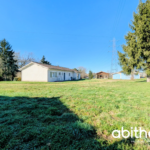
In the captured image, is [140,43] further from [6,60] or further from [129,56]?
[6,60]

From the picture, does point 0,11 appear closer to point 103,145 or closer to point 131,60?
point 103,145

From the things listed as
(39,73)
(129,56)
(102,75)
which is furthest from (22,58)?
(102,75)

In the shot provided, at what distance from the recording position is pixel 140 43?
11.8 m

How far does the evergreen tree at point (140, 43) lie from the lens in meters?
11.6

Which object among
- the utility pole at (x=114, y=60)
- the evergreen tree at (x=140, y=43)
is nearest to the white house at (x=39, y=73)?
the evergreen tree at (x=140, y=43)

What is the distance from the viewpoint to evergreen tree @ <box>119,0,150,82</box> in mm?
11625

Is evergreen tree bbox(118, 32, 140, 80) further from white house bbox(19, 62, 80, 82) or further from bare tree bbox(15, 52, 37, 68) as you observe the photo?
bare tree bbox(15, 52, 37, 68)

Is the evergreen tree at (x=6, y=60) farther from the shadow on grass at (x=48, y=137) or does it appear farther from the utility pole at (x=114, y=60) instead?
the utility pole at (x=114, y=60)

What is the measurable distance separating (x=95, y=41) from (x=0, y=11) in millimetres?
21419

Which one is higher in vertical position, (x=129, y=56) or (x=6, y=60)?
(x=6, y=60)

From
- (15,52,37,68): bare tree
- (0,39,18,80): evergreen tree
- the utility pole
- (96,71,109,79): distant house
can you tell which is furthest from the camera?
(96,71,109,79): distant house

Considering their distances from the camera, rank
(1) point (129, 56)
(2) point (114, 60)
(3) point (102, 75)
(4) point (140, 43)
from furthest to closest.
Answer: (3) point (102, 75) < (2) point (114, 60) < (1) point (129, 56) < (4) point (140, 43)

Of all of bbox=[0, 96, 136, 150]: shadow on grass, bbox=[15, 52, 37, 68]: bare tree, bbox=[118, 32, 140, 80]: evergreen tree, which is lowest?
bbox=[0, 96, 136, 150]: shadow on grass

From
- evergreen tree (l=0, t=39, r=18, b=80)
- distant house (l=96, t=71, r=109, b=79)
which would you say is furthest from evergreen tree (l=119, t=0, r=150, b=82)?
distant house (l=96, t=71, r=109, b=79)
